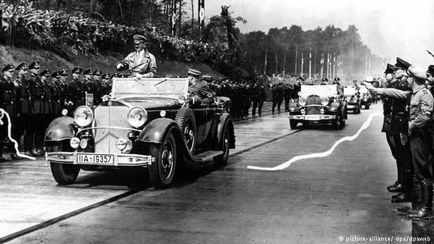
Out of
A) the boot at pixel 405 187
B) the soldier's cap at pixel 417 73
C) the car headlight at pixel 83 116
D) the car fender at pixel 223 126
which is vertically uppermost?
the soldier's cap at pixel 417 73

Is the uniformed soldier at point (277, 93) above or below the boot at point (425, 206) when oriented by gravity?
above

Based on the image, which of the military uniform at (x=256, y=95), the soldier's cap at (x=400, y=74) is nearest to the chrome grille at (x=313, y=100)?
the military uniform at (x=256, y=95)

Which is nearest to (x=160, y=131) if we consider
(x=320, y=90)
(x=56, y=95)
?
(x=56, y=95)

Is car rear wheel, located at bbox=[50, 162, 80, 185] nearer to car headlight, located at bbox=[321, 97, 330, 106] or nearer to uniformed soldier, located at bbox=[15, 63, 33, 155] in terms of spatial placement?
uniformed soldier, located at bbox=[15, 63, 33, 155]

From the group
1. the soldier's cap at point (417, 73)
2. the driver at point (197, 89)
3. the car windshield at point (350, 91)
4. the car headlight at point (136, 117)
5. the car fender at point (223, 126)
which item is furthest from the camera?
the car windshield at point (350, 91)

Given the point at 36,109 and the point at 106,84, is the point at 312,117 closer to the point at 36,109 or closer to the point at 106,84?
the point at 106,84

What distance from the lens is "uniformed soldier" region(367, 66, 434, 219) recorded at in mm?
6043

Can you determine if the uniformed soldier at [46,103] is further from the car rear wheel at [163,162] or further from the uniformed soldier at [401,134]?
the uniformed soldier at [401,134]

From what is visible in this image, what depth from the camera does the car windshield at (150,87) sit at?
360 inches

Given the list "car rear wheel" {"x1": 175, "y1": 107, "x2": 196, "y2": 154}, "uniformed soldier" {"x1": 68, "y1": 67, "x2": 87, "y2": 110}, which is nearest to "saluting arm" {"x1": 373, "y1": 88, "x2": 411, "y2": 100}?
"car rear wheel" {"x1": 175, "y1": 107, "x2": 196, "y2": 154}

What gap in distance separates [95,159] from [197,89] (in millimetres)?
2825

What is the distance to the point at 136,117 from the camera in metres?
7.57

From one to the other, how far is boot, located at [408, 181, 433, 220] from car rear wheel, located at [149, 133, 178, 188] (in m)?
3.30

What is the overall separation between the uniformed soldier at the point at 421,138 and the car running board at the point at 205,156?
3523 mm
